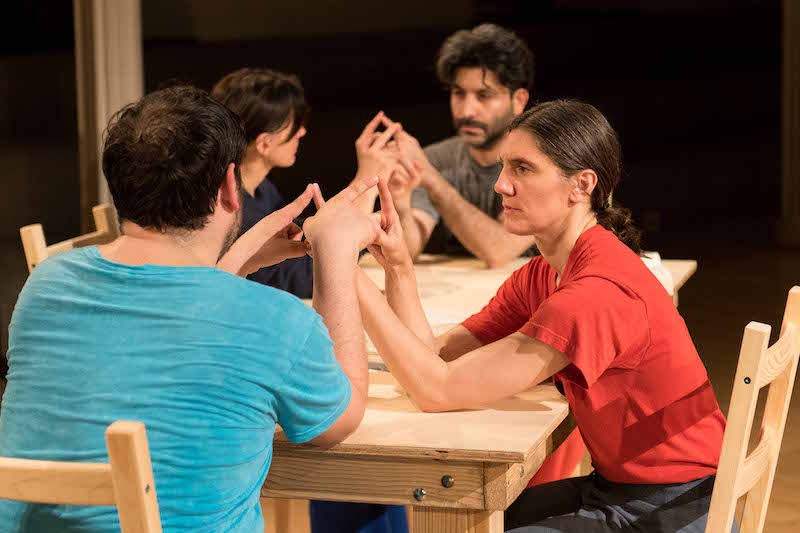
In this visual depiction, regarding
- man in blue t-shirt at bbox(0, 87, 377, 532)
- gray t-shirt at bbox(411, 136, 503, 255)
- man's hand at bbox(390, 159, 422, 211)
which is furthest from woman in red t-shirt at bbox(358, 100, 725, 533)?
gray t-shirt at bbox(411, 136, 503, 255)

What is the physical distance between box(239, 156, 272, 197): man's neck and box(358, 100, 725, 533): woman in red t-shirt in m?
1.09

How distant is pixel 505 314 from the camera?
2.27 metres

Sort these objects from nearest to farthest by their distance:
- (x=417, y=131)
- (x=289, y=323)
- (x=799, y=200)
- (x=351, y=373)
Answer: (x=289, y=323) < (x=351, y=373) < (x=799, y=200) < (x=417, y=131)

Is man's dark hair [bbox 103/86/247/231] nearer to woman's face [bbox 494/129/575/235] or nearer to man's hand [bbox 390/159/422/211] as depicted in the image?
woman's face [bbox 494/129/575/235]

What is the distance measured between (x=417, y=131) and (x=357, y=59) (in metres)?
0.92

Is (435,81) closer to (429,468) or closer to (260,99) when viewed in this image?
(260,99)

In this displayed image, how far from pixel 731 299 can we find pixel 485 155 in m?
2.88

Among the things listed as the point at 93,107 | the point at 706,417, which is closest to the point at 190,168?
the point at 706,417

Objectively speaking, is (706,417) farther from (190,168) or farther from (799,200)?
(799,200)

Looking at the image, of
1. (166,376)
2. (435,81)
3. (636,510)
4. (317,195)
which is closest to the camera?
(166,376)

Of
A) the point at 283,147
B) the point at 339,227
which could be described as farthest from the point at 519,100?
the point at 339,227

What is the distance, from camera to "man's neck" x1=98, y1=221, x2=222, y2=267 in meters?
1.51

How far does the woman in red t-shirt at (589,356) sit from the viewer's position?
1831mm

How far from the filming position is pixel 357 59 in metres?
10.7
